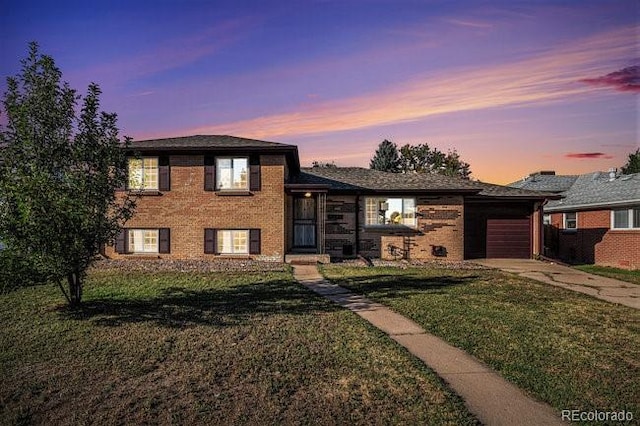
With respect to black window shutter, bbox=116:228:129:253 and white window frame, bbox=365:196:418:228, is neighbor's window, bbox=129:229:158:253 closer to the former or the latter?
black window shutter, bbox=116:228:129:253

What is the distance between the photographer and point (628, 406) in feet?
14.0

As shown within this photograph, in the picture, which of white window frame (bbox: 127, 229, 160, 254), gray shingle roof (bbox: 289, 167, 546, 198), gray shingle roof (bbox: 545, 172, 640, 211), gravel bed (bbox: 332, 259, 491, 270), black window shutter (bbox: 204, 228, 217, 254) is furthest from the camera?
gray shingle roof (bbox: 289, 167, 546, 198)

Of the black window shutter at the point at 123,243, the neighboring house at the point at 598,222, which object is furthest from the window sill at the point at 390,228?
the black window shutter at the point at 123,243

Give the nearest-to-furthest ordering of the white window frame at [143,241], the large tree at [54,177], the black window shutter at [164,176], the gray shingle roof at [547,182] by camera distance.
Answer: the large tree at [54,177], the black window shutter at [164,176], the white window frame at [143,241], the gray shingle roof at [547,182]

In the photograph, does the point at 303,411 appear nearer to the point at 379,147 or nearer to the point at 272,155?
the point at 272,155

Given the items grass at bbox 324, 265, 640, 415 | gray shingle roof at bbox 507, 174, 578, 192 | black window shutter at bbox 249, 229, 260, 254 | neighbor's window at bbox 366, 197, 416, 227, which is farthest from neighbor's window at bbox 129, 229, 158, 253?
gray shingle roof at bbox 507, 174, 578, 192

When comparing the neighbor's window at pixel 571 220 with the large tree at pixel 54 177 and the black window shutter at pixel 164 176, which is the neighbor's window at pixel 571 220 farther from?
the large tree at pixel 54 177

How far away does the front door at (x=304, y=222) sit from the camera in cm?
1898

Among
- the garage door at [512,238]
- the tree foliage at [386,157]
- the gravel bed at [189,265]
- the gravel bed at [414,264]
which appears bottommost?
the gravel bed at [414,264]

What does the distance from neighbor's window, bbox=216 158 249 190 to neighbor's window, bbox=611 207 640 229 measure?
16465mm

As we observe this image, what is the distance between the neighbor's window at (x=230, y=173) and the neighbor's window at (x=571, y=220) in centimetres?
1686

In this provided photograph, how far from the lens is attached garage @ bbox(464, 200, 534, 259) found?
1931 centimetres

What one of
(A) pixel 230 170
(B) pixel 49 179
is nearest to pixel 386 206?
(A) pixel 230 170

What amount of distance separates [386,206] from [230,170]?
281 inches
